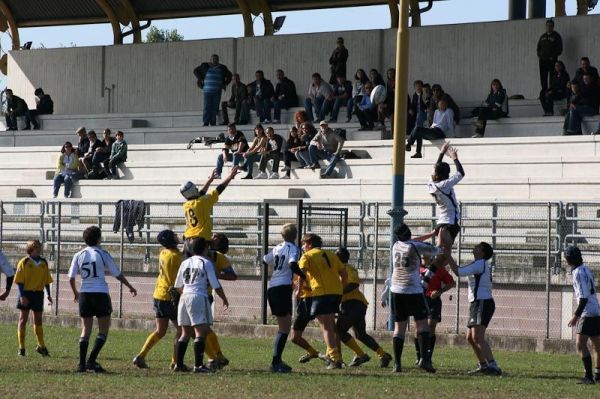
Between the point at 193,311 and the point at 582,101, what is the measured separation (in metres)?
15.8

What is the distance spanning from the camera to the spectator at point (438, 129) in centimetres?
3062

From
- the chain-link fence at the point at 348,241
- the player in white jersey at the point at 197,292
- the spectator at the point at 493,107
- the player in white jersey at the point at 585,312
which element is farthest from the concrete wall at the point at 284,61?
the player in white jersey at the point at 197,292

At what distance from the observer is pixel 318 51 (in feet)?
126

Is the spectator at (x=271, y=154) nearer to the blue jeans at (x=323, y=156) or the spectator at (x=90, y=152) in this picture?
the blue jeans at (x=323, y=156)

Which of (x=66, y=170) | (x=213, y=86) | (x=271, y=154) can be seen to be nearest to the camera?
(x=271, y=154)

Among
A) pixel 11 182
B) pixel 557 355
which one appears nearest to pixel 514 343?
pixel 557 355

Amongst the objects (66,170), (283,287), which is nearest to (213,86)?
(66,170)

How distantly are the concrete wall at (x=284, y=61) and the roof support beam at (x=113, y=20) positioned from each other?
1.44 ft

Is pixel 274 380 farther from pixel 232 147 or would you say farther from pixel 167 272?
pixel 232 147

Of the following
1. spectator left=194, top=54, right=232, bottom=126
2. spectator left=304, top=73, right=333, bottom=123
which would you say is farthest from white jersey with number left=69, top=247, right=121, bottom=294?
spectator left=194, top=54, right=232, bottom=126

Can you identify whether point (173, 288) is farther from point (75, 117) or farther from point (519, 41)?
point (75, 117)

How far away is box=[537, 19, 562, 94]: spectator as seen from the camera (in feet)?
106

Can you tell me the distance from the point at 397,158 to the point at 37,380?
835 centimetres

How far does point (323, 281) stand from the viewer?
17.7m
